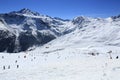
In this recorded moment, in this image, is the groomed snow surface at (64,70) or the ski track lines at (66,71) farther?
the groomed snow surface at (64,70)

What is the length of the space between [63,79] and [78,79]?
1.74 metres

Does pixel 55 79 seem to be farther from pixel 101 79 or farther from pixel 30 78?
pixel 101 79

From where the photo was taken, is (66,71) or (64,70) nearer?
(66,71)

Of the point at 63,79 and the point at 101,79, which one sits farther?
the point at 63,79

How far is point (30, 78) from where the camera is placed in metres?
27.1

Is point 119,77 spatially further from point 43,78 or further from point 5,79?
point 5,79

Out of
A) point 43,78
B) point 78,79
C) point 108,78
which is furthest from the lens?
point 43,78

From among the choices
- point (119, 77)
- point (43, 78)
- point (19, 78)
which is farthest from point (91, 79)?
point (19, 78)

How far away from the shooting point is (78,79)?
81.5 ft

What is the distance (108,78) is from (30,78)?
9.67 metres

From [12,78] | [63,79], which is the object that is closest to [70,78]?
[63,79]

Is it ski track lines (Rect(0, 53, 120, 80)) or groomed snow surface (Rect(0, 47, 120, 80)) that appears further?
groomed snow surface (Rect(0, 47, 120, 80))

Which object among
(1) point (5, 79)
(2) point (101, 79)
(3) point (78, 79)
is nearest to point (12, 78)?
(1) point (5, 79)

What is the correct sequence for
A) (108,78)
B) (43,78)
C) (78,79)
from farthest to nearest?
(43,78), (78,79), (108,78)
